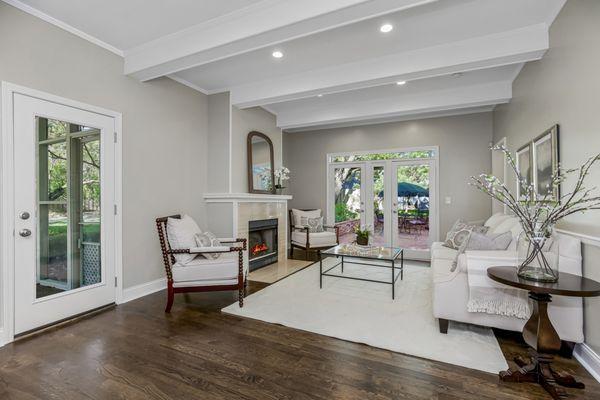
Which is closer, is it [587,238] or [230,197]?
[587,238]

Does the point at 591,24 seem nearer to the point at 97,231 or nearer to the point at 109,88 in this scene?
the point at 109,88

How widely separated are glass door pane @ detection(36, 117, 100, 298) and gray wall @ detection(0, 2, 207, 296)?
0.31 metres

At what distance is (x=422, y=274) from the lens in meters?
4.46

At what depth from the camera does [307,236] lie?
18.3 ft

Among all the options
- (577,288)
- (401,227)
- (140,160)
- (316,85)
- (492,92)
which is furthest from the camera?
(401,227)

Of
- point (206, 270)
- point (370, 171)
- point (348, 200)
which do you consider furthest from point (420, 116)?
point (206, 270)

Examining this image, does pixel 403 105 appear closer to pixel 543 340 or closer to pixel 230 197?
pixel 230 197

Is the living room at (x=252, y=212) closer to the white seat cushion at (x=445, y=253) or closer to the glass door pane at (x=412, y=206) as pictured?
the white seat cushion at (x=445, y=253)

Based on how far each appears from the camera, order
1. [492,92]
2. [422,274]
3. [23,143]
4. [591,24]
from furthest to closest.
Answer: [422,274], [492,92], [23,143], [591,24]

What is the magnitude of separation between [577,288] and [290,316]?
2205 mm

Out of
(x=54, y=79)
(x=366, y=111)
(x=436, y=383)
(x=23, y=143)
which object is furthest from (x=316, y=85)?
(x=436, y=383)

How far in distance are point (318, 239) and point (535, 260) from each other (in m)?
3.92

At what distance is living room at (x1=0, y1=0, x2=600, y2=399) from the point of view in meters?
1.96

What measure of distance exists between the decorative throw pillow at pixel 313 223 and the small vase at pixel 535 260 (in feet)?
13.4
